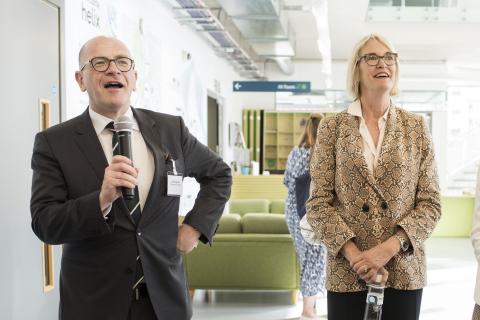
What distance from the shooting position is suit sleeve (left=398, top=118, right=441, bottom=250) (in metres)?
2.11

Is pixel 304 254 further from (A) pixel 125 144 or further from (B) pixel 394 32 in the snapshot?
(B) pixel 394 32

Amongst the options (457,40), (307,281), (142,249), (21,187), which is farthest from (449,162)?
(142,249)

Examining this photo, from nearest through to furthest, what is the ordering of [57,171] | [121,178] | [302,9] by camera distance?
[121,178] < [57,171] < [302,9]

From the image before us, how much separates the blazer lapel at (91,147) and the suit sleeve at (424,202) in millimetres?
1061

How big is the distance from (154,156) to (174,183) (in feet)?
0.34

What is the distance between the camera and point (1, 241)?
10.5 feet

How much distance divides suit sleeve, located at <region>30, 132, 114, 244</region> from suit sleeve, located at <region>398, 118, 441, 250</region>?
1.07 meters

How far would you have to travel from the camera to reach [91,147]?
1.76 m

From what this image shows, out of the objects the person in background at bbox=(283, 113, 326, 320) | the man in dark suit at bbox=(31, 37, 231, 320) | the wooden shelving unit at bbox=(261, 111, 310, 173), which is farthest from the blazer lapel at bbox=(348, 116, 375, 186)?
the wooden shelving unit at bbox=(261, 111, 310, 173)

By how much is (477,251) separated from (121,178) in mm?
1117

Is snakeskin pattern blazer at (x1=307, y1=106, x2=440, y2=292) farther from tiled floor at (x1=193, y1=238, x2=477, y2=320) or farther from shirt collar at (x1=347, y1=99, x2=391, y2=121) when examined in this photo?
tiled floor at (x1=193, y1=238, x2=477, y2=320)

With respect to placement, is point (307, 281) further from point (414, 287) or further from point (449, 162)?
point (449, 162)

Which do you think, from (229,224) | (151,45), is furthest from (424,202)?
(151,45)

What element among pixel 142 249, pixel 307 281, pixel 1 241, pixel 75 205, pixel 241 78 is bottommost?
pixel 307 281
